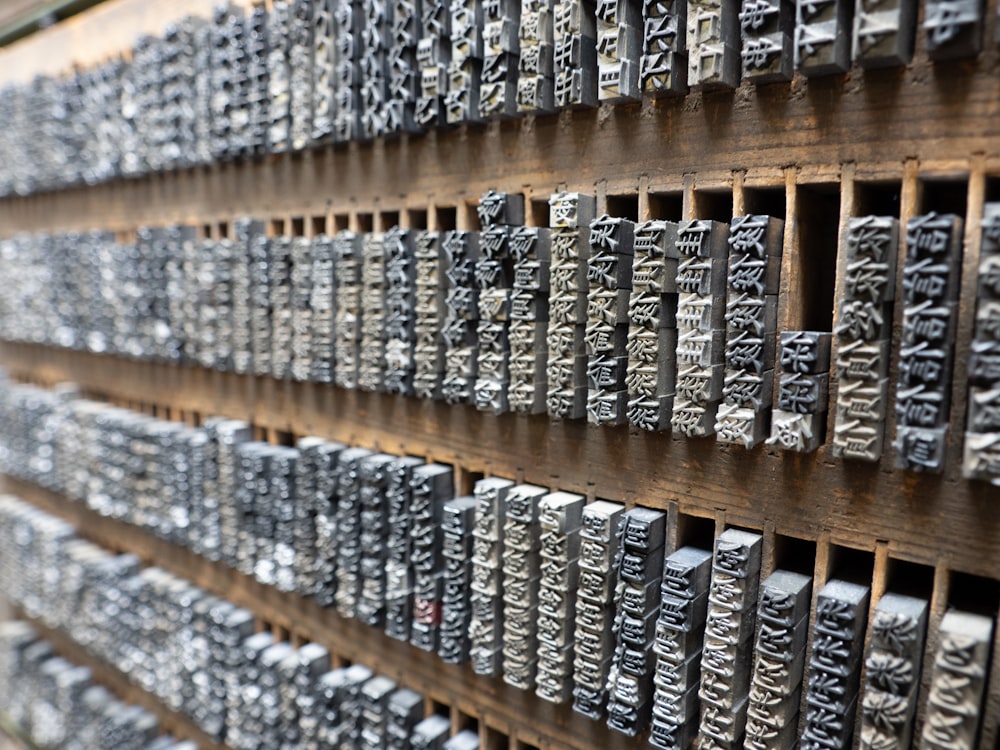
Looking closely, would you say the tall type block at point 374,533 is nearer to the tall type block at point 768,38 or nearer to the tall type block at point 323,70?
the tall type block at point 323,70

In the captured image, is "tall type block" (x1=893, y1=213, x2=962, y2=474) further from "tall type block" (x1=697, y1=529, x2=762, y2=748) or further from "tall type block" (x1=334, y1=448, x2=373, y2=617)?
"tall type block" (x1=334, y1=448, x2=373, y2=617)

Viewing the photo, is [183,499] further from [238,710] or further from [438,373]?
[438,373]

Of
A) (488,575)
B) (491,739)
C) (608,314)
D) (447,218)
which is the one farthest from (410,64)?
(491,739)

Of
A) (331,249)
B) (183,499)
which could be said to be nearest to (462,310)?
(331,249)

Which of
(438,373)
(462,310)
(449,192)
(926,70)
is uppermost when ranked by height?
(926,70)

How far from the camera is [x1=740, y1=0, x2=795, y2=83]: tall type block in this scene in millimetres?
1619

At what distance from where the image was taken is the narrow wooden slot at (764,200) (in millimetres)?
1796

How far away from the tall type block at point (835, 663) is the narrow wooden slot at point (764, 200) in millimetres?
920

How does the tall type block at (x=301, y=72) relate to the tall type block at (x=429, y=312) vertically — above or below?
above

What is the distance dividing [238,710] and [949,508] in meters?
2.82

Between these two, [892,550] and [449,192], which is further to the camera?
[449,192]

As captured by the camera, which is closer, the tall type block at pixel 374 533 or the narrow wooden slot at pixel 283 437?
the tall type block at pixel 374 533

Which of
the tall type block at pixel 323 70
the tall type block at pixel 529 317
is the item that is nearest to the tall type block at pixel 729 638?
the tall type block at pixel 529 317

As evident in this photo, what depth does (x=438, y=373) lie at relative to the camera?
94.4 inches
